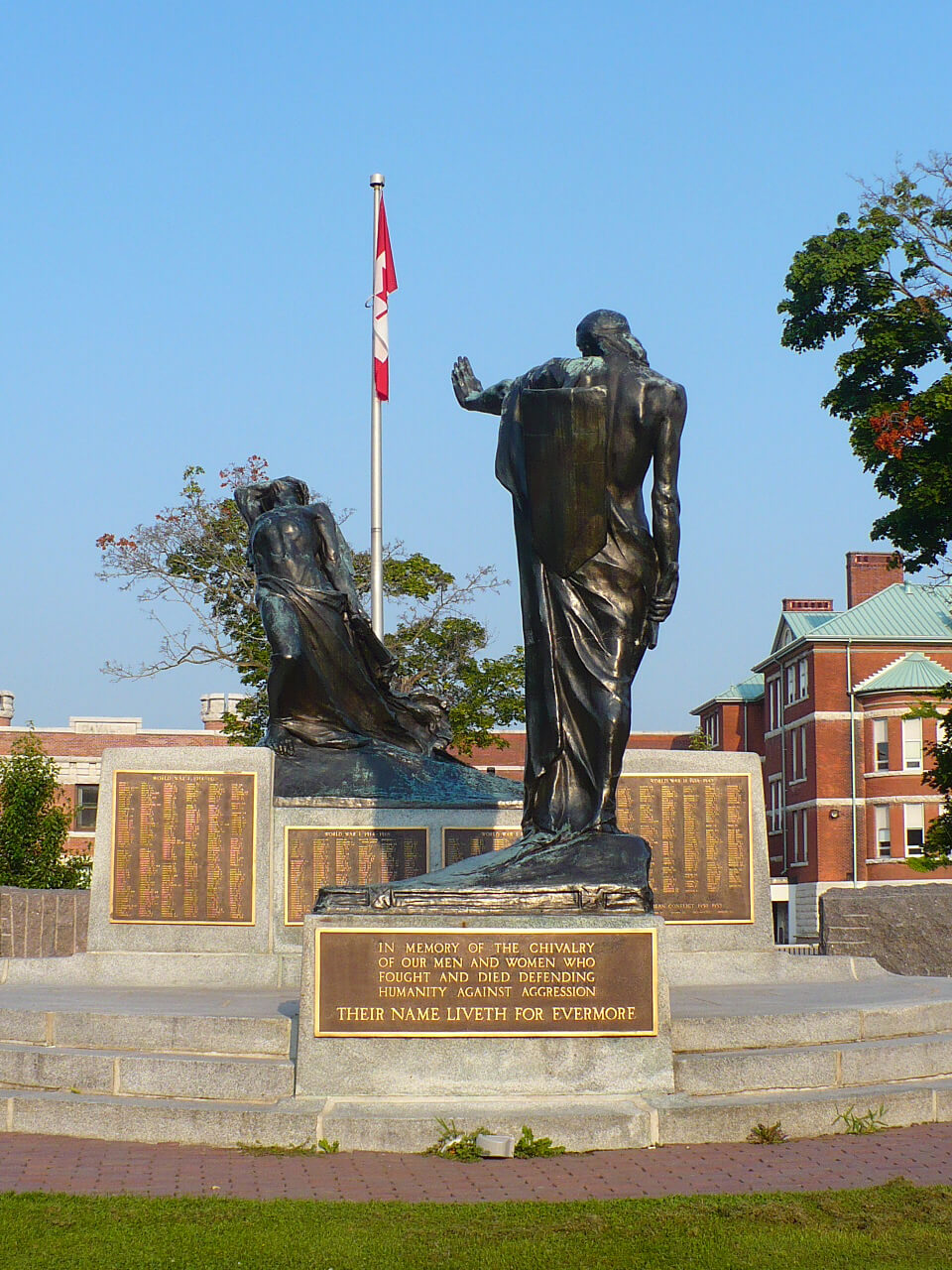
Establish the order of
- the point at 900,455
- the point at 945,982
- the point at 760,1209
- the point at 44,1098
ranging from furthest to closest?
1. the point at 900,455
2. the point at 945,982
3. the point at 44,1098
4. the point at 760,1209

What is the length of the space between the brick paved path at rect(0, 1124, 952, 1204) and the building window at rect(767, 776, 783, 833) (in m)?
51.9

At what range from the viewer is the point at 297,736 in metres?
12.1

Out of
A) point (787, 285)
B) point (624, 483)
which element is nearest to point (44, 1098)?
point (624, 483)

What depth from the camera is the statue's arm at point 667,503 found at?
7.97m

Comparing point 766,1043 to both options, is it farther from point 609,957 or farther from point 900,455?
point 900,455

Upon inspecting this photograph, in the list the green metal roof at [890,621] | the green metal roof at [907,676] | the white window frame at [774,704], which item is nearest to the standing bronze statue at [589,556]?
the green metal roof at [907,676]

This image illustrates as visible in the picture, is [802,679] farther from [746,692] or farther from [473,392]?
[473,392]

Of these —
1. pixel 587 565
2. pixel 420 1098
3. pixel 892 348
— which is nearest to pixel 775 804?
pixel 892 348

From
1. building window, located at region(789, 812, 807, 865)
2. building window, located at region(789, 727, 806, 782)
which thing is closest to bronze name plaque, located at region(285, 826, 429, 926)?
building window, located at region(789, 812, 807, 865)

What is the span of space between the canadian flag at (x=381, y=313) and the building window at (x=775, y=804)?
41417 millimetres

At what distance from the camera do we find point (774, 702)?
5931cm

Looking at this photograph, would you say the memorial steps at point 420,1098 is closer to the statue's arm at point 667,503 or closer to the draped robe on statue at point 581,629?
the draped robe on statue at point 581,629

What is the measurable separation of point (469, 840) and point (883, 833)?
139 feet

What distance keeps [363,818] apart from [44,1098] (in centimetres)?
478
